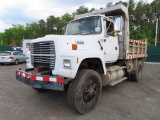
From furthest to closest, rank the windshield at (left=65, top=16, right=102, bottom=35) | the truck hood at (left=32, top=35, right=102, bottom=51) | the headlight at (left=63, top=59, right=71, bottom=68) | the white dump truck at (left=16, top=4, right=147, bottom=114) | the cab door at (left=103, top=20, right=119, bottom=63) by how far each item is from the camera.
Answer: the cab door at (left=103, top=20, right=119, bottom=63)
the windshield at (left=65, top=16, right=102, bottom=35)
the truck hood at (left=32, top=35, right=102, bottom=51)
the white dump truck at (left=16, top=4, right=147, bottom=114)
the headlight at (left=63, top=59, right=71, bottom=68)

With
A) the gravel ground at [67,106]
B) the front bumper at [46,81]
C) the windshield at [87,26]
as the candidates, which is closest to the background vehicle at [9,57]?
the gravel ground at [67,106]

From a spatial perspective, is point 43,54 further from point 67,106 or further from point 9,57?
point 9,57

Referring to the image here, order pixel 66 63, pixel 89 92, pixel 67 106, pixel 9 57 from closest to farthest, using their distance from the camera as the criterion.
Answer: pixel 66 63 < pixel 89 92 < pixel 67 106 < pixel 9 57

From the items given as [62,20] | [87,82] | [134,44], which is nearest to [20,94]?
[87,82]

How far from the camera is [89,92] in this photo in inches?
170

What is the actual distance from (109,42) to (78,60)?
204cm

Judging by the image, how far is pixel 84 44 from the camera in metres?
4.52

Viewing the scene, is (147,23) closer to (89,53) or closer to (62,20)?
(62,20)

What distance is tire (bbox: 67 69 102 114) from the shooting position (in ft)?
13.0

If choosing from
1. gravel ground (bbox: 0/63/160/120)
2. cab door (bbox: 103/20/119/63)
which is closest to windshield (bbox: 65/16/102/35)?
cab door (bbox: 103/20/119/63)

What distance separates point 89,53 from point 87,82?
74cm

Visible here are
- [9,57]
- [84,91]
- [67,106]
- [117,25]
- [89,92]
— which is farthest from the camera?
[9,57]

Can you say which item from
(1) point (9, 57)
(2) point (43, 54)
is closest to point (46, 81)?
(2) point (43, 54)

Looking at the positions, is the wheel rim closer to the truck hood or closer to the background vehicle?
the truck hood
